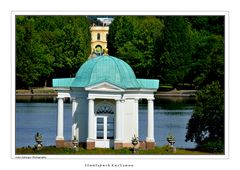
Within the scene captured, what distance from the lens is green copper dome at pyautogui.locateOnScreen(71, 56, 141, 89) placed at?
30766 millimetres

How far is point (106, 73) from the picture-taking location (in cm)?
3089

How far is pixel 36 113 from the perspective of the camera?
4522 centimetres

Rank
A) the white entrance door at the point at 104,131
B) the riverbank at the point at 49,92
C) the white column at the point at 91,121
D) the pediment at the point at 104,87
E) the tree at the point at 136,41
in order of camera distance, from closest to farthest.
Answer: the pediment at the point at 104,87
the white column at the point at 91,121
the white entrance door at the point at 104,131
the riverbank at the point at 49,92
the tree at the point at 136,41

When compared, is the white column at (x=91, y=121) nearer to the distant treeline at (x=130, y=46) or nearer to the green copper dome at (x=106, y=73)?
the green copper dome at (x=106, y=73)

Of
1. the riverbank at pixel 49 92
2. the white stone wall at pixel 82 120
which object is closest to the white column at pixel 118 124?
the white stone wall at pixel 82 120

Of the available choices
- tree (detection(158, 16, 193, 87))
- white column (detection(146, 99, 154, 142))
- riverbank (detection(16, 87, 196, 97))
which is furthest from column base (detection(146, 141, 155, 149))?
tree (detection(158, 16, 193, 87))

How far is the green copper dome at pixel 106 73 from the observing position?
30766mm

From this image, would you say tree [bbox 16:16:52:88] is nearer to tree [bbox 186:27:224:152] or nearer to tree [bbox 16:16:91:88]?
tree [bbox 16:16:91:88]

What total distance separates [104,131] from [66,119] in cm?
925

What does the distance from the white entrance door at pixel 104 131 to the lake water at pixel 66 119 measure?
8.59ft

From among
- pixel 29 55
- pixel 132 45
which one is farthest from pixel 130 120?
pixel 132 45

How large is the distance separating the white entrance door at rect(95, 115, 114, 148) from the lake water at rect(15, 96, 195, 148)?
2620 millimetres
